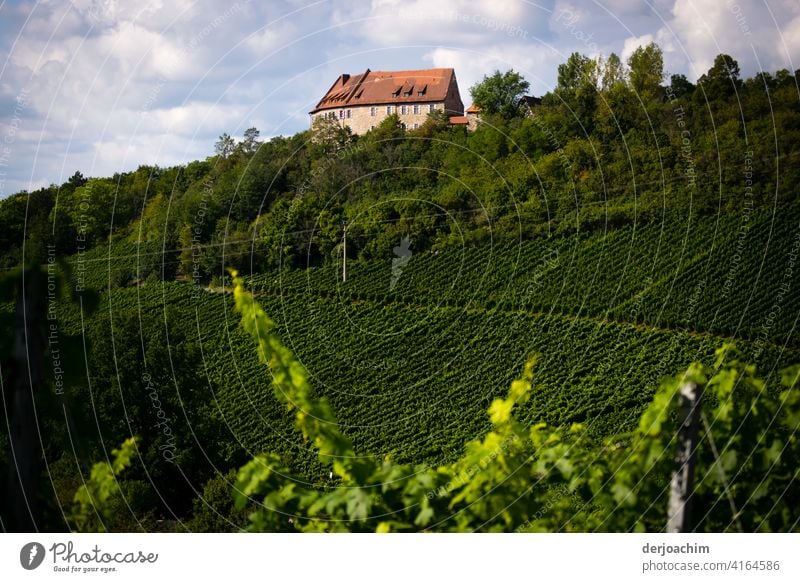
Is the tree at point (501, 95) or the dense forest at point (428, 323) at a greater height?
the tree at point (501, 95)

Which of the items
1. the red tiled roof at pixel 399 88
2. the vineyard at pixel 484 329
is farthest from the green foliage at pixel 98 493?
the red tiled roof at pixel 399 88

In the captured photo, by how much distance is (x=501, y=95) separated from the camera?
28875mm

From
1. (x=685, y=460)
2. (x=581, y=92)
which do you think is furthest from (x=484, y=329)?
(x=685, y=460)

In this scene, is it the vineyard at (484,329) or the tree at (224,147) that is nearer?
the tree at (224,147)

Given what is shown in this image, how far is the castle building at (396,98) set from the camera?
85.5 ft

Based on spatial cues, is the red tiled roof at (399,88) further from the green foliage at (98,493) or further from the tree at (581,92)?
the green foliage at (98,493)

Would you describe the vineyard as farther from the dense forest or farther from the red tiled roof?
the red tiled roof

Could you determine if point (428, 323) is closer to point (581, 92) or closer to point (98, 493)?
point (581, 92)

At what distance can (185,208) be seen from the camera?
9875mm

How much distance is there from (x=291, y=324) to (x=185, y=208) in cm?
1179

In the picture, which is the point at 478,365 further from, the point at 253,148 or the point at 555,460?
the point at 555,460

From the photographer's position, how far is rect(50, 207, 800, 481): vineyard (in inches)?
727

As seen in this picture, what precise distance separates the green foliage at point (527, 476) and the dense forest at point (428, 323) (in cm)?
1

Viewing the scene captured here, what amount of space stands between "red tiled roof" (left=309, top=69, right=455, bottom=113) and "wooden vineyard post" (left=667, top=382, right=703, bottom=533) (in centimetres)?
2384
